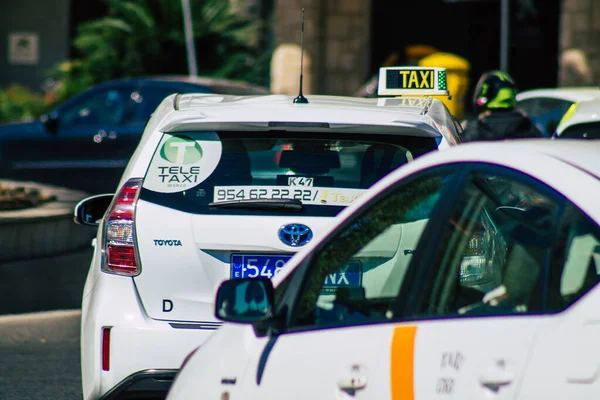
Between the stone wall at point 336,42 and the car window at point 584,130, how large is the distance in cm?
1465

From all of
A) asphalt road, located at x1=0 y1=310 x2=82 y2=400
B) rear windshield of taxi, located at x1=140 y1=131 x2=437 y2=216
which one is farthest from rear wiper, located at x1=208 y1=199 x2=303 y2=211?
asphalt road, located at x1=0 y1=310 x2=82 y2=400

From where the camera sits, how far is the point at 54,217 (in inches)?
398

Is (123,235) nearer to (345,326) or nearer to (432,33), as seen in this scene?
(345,326)

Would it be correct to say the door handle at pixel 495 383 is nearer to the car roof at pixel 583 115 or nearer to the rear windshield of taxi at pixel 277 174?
the rear windshield of taxi at pixel 277 174

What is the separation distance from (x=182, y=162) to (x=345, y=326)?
2.01 m

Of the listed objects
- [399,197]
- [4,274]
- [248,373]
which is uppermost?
[399,197]

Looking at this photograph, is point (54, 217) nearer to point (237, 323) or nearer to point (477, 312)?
point (237, 323)

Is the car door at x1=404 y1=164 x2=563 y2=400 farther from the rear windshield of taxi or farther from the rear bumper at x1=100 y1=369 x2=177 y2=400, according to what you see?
the rear bumper at x1=100 y1=369 x2=177 y2=400

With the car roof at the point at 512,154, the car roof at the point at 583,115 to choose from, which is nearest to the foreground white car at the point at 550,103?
the car roof at the point at 583,115

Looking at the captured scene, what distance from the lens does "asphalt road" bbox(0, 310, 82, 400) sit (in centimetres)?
612

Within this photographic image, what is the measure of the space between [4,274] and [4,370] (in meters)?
2.89

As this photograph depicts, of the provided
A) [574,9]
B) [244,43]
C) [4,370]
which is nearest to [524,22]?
[574,9]

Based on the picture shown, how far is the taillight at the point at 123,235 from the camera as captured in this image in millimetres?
4758

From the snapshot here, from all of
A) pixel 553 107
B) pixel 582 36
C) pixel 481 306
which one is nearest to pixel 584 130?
pixel 553 107
